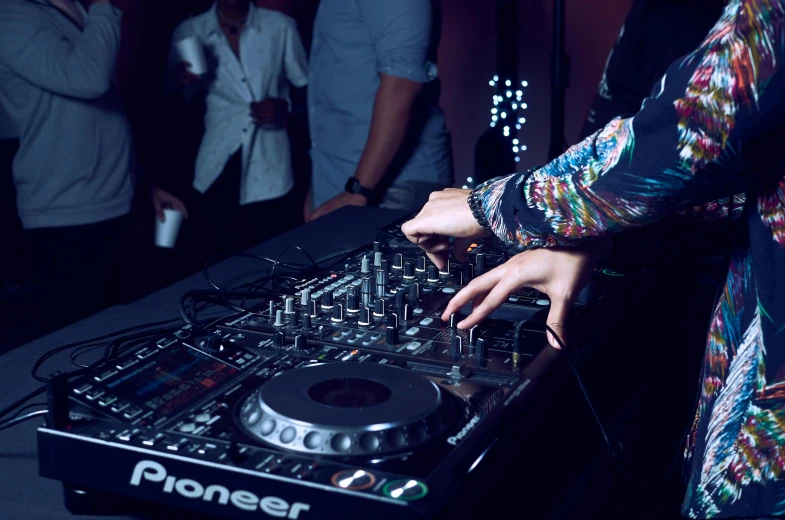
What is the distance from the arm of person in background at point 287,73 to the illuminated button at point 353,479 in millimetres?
3097

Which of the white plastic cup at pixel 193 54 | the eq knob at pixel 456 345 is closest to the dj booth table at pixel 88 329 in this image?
the eq knob at pixel 456 345

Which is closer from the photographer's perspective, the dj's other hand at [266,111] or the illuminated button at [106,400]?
the illuminated button at [106,400]

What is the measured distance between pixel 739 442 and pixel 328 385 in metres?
0.38

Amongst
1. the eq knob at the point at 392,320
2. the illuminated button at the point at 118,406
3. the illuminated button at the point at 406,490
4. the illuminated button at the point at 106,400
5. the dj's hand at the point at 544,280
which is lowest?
the illuminated button at the point at 406,490

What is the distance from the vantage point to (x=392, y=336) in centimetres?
85

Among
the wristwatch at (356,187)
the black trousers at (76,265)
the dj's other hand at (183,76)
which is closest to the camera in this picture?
the wristwatch at (356,187)

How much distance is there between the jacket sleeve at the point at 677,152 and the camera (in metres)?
0.62

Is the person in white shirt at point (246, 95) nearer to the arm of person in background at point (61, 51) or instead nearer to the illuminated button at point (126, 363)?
the arm of person in background at point (61, 51)

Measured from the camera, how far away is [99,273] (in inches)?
119

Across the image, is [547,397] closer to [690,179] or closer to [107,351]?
[690,179]

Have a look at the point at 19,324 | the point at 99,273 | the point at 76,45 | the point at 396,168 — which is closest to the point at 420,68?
the point at 396,168

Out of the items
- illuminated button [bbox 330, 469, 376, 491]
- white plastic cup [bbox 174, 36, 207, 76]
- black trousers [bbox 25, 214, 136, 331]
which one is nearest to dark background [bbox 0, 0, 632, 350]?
black trousers [bbox 25, 214, 136, 331]

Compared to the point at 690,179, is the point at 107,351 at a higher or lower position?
lower

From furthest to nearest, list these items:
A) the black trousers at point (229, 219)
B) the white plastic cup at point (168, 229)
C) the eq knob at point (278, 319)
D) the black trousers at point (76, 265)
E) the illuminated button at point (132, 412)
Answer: the black trousers at point (229, 219), the black trousers at point (76, 265), the white plastic cup at point (168, 229), the eq knob at point (278, 319), the illuminated button at point (132, 412)
